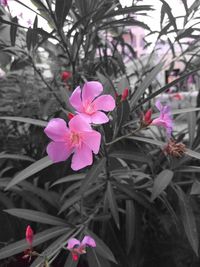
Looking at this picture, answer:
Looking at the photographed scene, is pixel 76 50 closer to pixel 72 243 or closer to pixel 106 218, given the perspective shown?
pixel 106 218

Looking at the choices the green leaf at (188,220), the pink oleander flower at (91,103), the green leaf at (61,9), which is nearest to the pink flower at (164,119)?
the pink oleander flower at (91,103)

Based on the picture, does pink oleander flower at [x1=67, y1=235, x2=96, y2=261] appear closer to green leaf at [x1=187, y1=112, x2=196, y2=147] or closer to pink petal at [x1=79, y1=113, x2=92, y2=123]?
pink petal at [x1=79, y1=113, x2=92, y2=123]

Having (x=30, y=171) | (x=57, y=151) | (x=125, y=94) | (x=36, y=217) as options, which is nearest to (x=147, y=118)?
(x=125, y=94)

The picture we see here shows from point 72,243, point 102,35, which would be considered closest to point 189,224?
point 72,243

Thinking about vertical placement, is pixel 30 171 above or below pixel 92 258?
above

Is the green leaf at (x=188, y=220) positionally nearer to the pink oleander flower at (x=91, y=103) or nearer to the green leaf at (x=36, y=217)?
the green leaf at (x=36, y=217)

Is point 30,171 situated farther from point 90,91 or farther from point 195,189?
point 195,189

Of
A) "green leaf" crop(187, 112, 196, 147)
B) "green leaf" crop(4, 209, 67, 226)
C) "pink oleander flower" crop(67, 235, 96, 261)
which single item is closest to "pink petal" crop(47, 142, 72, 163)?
"pink oleander flower" crop(67, 235, 96, 261)
